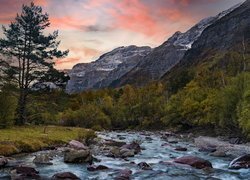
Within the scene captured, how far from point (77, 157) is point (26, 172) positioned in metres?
7.75

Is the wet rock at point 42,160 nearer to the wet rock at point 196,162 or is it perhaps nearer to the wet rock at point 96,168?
the wet rock at point 96,168

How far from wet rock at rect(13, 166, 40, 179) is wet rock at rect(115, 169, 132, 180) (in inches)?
242

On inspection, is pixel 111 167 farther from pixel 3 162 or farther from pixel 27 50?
pixel 27 50

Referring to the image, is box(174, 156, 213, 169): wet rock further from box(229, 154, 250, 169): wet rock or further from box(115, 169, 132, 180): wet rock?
box(115, 169, 132, 180): wet rock

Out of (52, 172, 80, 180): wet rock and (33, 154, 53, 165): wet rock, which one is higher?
(33, 154, 53, 165): wet rock

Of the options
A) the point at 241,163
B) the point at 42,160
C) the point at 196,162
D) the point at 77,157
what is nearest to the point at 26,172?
the point at 42,160

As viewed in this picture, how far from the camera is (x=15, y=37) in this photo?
6281 cm

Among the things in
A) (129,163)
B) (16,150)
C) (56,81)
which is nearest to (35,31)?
(56,81)

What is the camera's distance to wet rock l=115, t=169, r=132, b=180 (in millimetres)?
28228

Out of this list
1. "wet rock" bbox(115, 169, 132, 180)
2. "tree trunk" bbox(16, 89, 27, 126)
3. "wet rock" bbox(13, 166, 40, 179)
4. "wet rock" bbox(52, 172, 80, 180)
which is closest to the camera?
"wet rock" bbox(13, 166, 40, 179)

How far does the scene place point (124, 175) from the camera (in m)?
29.2

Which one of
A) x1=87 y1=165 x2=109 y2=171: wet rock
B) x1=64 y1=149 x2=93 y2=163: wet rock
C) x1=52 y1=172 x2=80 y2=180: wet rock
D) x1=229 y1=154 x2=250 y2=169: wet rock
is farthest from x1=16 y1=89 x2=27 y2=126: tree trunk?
x1=229 y1=154 x2=250 y2=169: wet rock

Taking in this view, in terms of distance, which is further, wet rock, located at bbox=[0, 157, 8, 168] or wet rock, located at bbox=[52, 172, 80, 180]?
wet rock, located at bbox=[0, 157, 8, 168]

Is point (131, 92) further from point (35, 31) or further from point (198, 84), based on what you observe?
point (35, 31)
